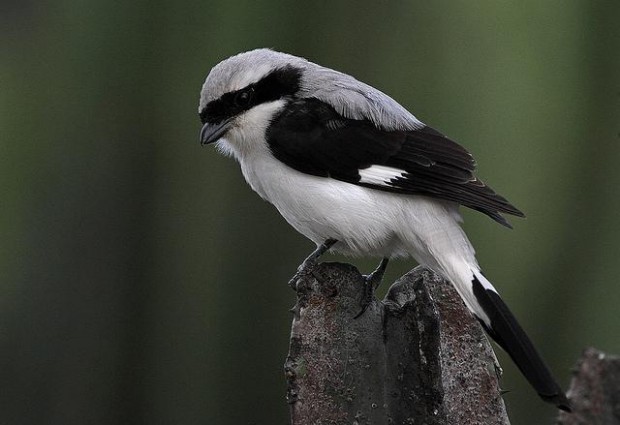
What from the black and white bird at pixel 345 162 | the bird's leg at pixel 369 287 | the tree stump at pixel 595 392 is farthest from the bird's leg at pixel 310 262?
the tree stump at pixel 595 392

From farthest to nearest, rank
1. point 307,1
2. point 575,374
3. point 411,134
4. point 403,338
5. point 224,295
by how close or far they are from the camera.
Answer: point 307,1 → point 224,295 → point 411,134 → point 403,338 → point 575,374

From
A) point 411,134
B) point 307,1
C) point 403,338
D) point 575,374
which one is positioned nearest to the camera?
point 575,374

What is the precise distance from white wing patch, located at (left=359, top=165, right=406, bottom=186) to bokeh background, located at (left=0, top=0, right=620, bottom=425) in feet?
3.67

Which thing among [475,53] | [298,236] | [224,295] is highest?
[475,53]

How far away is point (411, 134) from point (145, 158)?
4.75 ft

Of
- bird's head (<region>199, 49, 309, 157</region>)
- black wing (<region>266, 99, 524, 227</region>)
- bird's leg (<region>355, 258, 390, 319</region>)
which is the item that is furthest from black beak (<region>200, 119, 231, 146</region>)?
bird's leg (<region>355, 258, 390, 319</region>)

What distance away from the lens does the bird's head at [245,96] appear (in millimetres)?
2316

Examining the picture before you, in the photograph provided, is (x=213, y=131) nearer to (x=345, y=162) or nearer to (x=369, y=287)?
(x=345, y=162)

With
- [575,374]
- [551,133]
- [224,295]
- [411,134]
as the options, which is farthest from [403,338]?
[551,133]

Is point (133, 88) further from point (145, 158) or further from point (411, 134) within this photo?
point (411, 134)

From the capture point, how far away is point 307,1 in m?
3.49

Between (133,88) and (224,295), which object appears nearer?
(224,295)

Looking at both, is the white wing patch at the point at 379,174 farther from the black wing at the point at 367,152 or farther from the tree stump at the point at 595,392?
the tree stump at the point at 595,392

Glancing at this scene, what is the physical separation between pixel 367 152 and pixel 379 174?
0.07 meters
